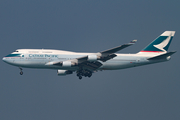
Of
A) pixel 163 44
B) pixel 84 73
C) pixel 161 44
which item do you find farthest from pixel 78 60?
pixel 163 44

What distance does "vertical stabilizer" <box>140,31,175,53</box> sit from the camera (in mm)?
57691

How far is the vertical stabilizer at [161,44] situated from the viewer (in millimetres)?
57691

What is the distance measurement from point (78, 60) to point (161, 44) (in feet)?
63.0

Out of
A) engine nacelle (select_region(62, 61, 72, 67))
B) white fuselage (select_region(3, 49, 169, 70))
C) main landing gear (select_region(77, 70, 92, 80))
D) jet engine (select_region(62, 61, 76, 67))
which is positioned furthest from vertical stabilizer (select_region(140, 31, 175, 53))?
engine nacelle (select_region(62, 61, 72, 67))

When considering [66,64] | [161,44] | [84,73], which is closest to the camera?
[66,64]

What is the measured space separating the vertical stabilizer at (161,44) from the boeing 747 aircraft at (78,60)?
1738mm

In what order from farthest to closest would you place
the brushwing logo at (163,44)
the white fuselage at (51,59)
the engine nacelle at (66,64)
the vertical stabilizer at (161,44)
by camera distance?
the brushwing logo at (163,44)
the vertical stabilizer at (161,44)
the white fuselage at (51,59)
the engine nacelle at (66,64)

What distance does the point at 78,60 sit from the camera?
5012cm

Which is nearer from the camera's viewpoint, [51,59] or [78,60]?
[78,60]

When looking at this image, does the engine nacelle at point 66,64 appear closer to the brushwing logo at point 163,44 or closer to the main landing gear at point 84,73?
the main landing gear at point 84,73

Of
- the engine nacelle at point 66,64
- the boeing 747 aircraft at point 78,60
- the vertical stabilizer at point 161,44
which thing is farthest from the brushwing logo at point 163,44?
the engine nacelle at point 66,64

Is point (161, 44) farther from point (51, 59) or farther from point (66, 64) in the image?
point (51, 59)

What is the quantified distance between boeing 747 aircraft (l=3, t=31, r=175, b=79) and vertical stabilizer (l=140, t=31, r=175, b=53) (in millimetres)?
1738

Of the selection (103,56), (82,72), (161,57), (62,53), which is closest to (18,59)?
(62,53)
